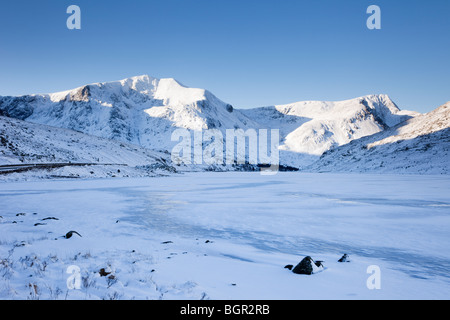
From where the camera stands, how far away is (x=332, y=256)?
7273 mm

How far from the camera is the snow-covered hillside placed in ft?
153

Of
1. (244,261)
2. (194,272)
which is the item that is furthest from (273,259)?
(194,272)

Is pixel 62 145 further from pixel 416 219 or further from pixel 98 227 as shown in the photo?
pixel 416 219

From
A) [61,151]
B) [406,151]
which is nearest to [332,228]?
[61,151]

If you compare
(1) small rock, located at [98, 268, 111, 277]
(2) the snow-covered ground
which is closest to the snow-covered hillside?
(2) the snow-covered ground

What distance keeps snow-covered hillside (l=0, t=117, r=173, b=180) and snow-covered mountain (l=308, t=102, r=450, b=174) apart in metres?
77.6

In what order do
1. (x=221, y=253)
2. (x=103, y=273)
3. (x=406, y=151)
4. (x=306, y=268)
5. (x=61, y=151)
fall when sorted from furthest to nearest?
1. (x=406, y=151)
2. (x=61, y=151)
3. (x=221, y=253)
4. (x=306, y=268)
5. (x=103, y=273)

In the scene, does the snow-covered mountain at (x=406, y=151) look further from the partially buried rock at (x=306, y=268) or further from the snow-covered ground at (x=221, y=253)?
the partially buried rock at (x=306, y=268)

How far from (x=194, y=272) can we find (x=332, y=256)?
4095 millimetres

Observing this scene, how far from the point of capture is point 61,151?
6012cm

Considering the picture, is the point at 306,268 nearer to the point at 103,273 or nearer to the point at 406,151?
the point at 103,273

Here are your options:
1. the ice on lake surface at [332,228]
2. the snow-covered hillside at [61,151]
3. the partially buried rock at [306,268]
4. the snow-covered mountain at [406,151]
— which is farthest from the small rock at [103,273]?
the snow-covered mountain at [406,151]

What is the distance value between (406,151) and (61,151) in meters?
112

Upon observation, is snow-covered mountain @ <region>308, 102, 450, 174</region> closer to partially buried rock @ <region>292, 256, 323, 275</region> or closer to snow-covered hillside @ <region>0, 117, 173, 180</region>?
snow-covered hillside @ <region>0, 117, 173, 180</region>
